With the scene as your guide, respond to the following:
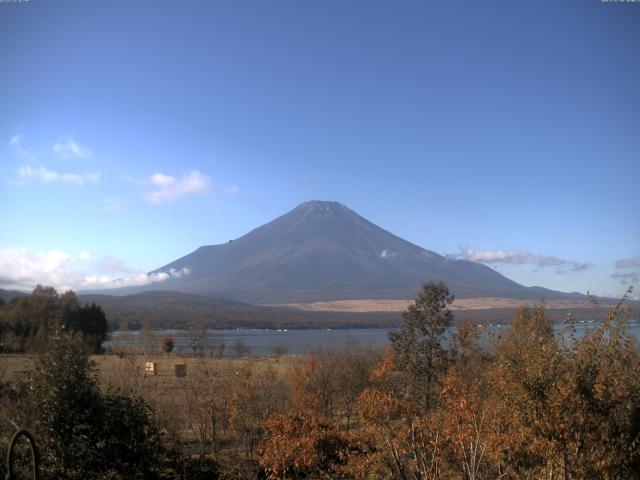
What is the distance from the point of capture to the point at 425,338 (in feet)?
88.7

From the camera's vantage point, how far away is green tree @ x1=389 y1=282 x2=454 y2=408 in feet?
83.9

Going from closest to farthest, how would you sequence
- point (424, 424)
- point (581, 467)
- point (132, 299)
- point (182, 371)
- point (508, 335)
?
point (581, 467), point (424, 424), point (508, 335), point (182, 371), point (132, 299)

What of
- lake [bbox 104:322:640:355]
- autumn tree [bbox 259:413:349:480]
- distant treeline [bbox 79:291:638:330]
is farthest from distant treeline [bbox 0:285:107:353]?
distant treeline [bbox 79:291:638:330]

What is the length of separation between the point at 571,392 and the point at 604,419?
68 centimetres

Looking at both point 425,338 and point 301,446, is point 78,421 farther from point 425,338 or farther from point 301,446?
point 425,338

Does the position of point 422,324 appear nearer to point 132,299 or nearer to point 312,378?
point 312,378

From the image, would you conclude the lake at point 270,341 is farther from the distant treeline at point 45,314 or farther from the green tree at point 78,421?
the green tree at point 78,421

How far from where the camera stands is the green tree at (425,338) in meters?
25.6

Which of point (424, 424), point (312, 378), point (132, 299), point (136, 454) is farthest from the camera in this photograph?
point (132, 299)

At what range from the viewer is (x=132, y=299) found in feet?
568

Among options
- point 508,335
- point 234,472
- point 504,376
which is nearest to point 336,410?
point 508,335

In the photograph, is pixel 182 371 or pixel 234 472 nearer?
pixel 234 472

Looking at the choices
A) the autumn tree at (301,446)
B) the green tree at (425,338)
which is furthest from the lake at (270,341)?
the autumn tree at (301,446)

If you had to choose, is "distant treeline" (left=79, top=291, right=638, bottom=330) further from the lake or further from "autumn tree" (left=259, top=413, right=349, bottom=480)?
"autumn tree" (left=259, top=413, right=349, bottom=480)
